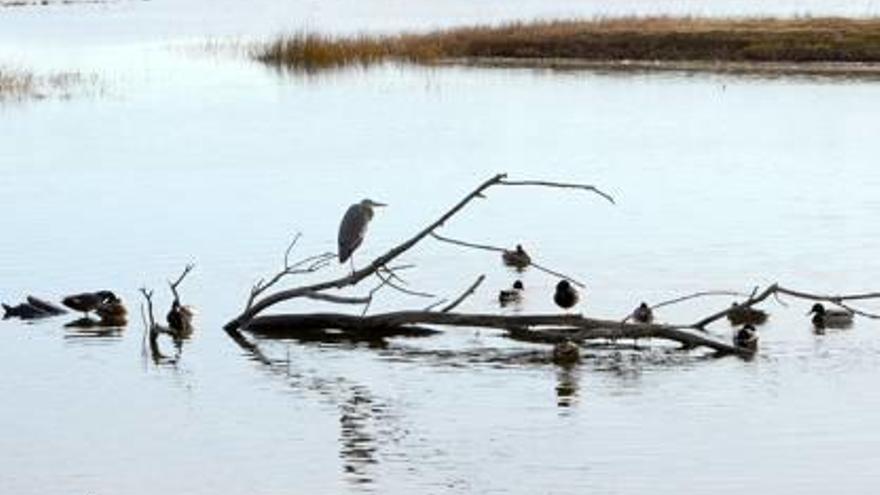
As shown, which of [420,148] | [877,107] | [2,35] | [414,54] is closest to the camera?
[420,148]

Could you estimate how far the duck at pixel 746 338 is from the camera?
1694cm

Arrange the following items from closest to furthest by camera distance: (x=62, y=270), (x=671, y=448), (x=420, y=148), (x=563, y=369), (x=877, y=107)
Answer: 1. (x=671, y=448)
2. (x=563, y=369)
3. (x=62, y=270)
4. (x=420, y=148)
5. (x=877, y=107)

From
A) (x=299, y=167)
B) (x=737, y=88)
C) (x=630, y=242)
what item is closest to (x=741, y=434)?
(x=630, y=242)

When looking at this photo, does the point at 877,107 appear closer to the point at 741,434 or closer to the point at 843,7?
the point at 741,434

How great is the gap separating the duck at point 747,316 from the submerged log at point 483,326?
717 mm

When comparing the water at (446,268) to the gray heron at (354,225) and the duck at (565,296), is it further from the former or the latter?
the gray heron at (354,225)

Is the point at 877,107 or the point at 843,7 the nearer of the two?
the point at 877,107

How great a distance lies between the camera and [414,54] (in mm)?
56156

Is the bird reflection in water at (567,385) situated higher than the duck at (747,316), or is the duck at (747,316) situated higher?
the duck at (747,316)

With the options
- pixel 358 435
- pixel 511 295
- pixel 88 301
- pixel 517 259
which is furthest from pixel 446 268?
pixel 358 435

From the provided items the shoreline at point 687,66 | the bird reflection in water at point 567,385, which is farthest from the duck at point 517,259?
the shoreline at point 687,66

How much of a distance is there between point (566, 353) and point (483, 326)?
0.70 metres

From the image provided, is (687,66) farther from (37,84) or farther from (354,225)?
(354,225)

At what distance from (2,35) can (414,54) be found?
21.3m
